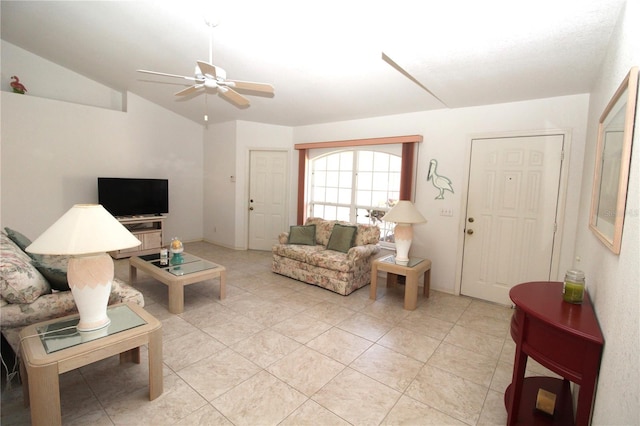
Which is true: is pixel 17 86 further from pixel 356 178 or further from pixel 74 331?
pixel 356 178

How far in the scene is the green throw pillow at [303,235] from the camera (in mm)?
4672

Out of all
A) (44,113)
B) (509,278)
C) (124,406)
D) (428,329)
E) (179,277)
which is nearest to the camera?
(124,406)

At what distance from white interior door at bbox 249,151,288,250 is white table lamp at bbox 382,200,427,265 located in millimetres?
2787

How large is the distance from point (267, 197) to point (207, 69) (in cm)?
371

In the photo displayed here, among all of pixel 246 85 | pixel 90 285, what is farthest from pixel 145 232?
pixel 90 285

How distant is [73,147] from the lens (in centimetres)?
494

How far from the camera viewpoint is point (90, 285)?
180 cm

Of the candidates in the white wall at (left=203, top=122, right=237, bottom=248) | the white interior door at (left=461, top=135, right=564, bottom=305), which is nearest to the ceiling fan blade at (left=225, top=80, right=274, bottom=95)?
the white interior door at (left=461, top=135, right=564, bottom=305)

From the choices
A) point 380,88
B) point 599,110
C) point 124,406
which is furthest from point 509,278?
point 124,406

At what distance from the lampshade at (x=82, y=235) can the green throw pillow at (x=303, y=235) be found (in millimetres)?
2990

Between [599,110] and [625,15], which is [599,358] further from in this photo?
[599,110]

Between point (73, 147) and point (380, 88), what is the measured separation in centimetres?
488

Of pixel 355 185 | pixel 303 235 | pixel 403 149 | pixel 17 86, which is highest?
pixel 17 86

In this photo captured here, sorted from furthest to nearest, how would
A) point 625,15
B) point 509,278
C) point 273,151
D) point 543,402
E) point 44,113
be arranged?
point 273,151, point 44,113, point 509,278, point 543,402, point 625,15
